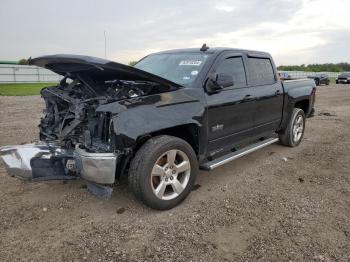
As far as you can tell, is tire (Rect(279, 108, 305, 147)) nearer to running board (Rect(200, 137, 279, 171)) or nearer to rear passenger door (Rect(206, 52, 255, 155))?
running board (Rect(200, 137, 279, 171))

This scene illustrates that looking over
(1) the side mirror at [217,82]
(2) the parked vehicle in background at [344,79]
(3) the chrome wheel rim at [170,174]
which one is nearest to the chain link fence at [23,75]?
(2) the parked vehicle in background at [344,79]

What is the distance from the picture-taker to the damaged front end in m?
3.40

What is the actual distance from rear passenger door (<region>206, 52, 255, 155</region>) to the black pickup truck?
0.01 metres

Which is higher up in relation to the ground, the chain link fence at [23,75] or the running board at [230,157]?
the chain link fence at [23,75]

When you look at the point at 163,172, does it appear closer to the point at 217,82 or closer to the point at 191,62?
the point at 217,82

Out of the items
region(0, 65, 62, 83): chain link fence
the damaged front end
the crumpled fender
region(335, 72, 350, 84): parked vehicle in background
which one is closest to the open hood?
the damaged front end

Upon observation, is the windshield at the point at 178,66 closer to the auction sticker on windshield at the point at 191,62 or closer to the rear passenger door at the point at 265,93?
the auction sticker on windshield at the point at 191,62

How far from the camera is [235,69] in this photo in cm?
489

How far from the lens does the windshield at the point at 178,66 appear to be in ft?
14.4

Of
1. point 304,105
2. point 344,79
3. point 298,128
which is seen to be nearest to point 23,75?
point 304,105

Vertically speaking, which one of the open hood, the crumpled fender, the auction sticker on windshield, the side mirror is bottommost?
the crumpled fender

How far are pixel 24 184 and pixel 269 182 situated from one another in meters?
3.38

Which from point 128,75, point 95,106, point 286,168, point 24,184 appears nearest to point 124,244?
point 95,106

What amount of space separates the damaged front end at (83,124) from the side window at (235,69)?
3.57 ft
